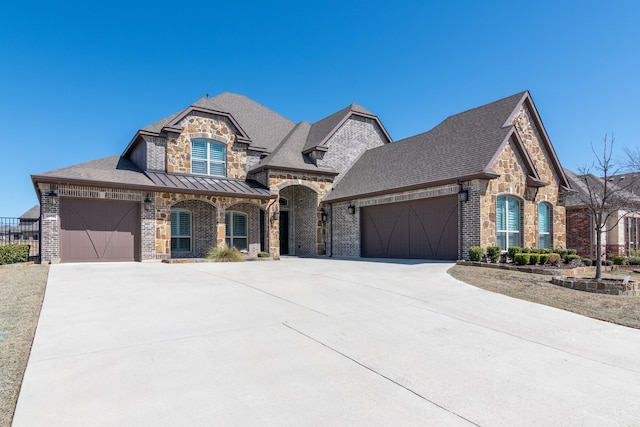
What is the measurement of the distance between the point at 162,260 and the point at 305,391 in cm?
1380

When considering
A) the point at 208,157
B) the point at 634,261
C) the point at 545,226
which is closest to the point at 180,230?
the point at 208,157

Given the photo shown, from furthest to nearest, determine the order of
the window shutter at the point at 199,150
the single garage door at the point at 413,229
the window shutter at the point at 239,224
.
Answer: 1. the window shutter at the point at 239,224
2. the window shutter at the point at 199,150
3. the single garage door at the point at 413,229

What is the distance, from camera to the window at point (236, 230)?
18641mm

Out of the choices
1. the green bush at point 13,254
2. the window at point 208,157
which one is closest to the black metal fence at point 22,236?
the green bush at point 13,254

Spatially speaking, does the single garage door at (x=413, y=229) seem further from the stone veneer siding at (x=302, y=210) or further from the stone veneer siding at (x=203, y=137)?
the stone veneer siding at (x=203, y=137)

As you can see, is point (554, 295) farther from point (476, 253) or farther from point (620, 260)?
point (620, 260)

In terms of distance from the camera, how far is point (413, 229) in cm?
1611

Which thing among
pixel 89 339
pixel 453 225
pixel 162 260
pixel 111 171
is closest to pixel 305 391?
pixel 89 339

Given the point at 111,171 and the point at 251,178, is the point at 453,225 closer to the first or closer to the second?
the point at 251,178

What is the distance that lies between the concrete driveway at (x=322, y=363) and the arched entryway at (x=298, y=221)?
13487mm

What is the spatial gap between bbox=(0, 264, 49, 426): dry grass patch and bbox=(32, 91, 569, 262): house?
561 cm

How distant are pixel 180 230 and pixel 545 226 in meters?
16.5

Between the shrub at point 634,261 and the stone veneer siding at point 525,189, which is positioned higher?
the stone veneer siding at point 525,189

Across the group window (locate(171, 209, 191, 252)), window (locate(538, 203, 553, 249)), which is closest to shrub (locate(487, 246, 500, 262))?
window (locate(538, 203, 553, 249))
